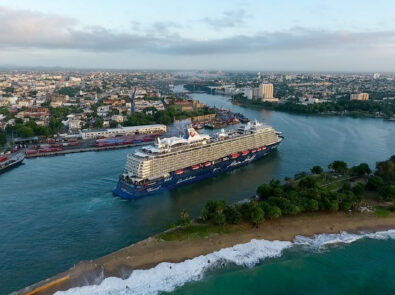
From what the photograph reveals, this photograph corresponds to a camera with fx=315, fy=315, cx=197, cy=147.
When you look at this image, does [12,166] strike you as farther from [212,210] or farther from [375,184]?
[375,184]

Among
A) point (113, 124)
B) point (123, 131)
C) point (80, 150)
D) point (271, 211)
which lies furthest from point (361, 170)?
point (113, 124)

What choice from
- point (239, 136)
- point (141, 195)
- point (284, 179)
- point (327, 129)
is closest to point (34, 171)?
point (141, 195)

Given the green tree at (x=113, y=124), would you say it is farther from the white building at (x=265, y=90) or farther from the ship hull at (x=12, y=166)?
the white building at (x=265, y=90)

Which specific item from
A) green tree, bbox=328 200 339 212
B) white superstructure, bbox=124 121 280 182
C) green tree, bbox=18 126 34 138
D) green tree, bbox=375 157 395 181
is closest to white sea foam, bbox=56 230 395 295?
green tree, bbox=328 200 339 212

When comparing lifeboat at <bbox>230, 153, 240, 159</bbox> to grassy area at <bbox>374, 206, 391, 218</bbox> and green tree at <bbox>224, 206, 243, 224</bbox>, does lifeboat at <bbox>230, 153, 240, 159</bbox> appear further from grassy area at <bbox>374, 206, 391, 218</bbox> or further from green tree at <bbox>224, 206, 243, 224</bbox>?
grassy area at <bbox>374, 206, 391, 218</bbox>

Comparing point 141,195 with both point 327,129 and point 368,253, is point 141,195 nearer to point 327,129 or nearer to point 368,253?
point 368,253

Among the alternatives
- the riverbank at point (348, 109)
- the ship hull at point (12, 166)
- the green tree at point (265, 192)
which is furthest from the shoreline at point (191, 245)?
the riverbank at point (348, 109)
